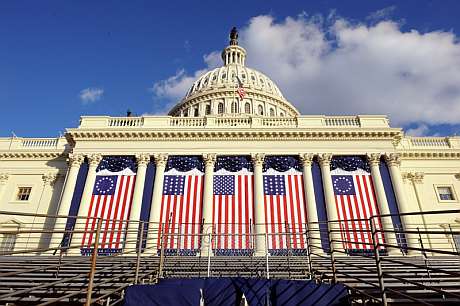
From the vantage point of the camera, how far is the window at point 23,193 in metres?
24.0

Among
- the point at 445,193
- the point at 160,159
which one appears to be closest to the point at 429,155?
the point at 445,193

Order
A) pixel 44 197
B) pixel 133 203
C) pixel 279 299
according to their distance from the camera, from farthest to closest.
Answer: pixel 44 197
pixel 133 203
pixel 279 299

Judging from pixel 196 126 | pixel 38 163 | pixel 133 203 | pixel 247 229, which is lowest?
pixel 247 229

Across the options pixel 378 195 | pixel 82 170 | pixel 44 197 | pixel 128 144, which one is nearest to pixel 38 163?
pixel 44 197

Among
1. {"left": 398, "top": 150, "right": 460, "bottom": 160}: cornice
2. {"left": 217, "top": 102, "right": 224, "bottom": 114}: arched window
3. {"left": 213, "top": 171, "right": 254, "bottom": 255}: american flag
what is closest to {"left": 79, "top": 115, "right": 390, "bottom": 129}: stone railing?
{"left": 398, "top": 150, "right": 460, "bottom": 160}: cornice

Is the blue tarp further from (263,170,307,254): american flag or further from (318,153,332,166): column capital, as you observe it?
(318,153,332,166): column capital

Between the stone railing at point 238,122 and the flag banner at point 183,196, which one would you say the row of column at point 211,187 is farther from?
the stone railing at point 238,122

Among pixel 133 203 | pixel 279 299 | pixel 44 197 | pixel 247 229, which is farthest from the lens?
pixel 44 197

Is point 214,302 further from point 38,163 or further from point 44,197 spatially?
point 38,163

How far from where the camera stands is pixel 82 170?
72.6 ft

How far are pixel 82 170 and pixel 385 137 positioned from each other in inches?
1000

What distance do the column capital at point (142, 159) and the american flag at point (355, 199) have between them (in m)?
15.3

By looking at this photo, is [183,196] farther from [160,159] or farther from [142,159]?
[142,159]

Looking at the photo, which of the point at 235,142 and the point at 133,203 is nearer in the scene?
the point at 133,203
